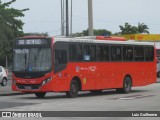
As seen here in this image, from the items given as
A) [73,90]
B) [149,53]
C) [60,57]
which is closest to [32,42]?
[60,57]

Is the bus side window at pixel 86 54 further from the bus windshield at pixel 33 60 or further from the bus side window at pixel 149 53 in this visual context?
the bus side window at pixel 149 53

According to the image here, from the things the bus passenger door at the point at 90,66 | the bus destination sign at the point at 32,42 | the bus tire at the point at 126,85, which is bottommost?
the bus tire at the point at 126,85

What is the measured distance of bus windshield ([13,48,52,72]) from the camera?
24797 millimetres

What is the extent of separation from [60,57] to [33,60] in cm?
127

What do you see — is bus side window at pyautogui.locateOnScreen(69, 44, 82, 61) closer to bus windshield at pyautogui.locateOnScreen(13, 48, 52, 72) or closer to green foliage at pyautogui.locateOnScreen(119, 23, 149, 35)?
bus windshield at pyautogui.locateOnScreen(13, 48, 52, 72)

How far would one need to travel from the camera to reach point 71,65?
25.9 meters

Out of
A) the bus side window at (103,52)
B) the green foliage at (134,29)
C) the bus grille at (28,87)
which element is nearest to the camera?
the bus grille at (28,87)

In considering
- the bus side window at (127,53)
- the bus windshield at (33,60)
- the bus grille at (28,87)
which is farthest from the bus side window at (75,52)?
the bus side window at (127,53)

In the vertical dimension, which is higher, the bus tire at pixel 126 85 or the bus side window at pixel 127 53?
the bus side window at pixel 127 53

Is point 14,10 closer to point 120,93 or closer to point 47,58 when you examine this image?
point 120,93

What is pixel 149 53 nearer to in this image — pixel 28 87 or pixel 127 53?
pixel 127 53

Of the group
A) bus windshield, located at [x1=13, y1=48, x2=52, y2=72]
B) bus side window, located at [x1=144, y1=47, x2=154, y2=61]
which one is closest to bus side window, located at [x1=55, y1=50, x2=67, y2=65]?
bus windshield, located at [x1=13, y1=48, x2=52, y2=72]

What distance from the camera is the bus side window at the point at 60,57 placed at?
25.0 metres

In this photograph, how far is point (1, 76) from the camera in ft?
131
